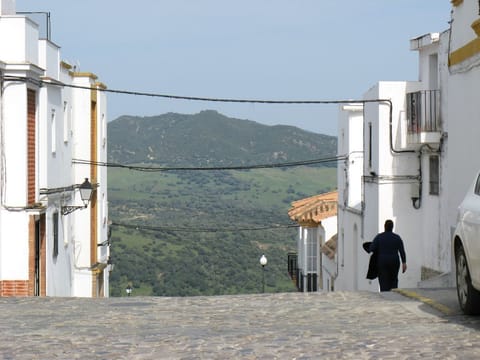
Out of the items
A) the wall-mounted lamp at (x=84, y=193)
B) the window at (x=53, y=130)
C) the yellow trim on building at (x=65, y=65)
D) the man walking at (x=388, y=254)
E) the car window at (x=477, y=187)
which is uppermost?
the yellow trim on building at (x=65, y=65)

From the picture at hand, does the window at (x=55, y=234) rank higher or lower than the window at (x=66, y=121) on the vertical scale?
lower

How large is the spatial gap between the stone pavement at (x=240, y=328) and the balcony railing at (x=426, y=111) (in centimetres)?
1410

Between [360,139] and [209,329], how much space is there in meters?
29.1

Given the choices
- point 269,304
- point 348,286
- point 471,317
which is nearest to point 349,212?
point 348,286

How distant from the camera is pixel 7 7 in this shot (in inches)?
1120

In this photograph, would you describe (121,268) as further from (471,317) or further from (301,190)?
(301,190)

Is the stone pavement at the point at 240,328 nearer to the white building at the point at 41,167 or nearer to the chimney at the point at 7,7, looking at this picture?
the white building at the point at 41,167

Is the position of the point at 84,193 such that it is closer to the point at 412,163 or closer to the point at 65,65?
the point at 65,65

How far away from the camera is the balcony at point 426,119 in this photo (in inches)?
1174

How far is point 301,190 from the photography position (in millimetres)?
159875

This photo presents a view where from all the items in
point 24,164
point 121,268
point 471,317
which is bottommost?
point 121,268

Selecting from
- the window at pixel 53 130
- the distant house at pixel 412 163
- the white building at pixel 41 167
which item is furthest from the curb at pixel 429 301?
the window at pixel 53 130

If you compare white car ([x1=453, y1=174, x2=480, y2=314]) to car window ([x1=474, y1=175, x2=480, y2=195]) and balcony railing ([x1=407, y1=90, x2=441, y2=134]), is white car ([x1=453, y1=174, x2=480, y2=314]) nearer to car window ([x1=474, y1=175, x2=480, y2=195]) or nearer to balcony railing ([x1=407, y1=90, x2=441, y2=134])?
car window ([x1=474, y1=175, x2=480, y2=195])

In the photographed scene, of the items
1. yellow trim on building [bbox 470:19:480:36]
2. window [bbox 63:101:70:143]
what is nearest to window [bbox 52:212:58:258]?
window [bbox 63:101:70:143]
